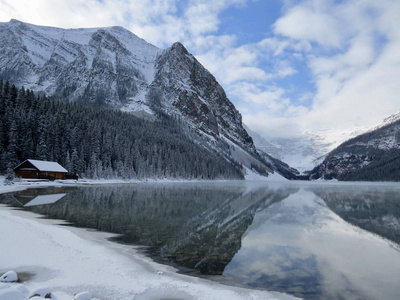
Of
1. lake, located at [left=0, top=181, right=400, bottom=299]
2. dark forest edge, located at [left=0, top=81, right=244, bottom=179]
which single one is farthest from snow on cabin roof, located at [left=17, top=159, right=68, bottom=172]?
lake, located at [left=0, top=181, right=400, bottom=299]

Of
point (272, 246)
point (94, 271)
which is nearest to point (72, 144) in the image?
point (272, 246)

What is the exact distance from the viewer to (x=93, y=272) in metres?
11.1

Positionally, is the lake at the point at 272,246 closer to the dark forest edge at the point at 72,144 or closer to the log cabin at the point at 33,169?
the log cabin at the point at 33,169

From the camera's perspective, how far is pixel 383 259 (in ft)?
51.3

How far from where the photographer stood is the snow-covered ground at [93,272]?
30.9ft

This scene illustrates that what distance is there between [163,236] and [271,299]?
10428 millimetres

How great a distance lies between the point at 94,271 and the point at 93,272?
15 cm

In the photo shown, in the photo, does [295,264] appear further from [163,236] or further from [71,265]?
[71,265]

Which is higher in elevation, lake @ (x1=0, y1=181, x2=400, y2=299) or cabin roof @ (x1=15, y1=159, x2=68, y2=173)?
cabin roof @ (x1=15, y1=159, x2=68, y2=173)

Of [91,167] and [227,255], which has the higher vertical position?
[91,167]

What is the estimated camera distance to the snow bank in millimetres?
9477

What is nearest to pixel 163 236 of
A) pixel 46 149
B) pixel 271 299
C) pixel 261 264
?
pixel 261 264

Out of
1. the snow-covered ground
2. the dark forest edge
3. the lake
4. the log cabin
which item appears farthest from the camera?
the dark forest edge

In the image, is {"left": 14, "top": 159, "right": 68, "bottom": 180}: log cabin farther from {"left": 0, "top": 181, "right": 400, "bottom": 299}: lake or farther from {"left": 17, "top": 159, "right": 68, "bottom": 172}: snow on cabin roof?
{"left": 0, "top": 181, "right": 400, "bottom": 299}: lake
